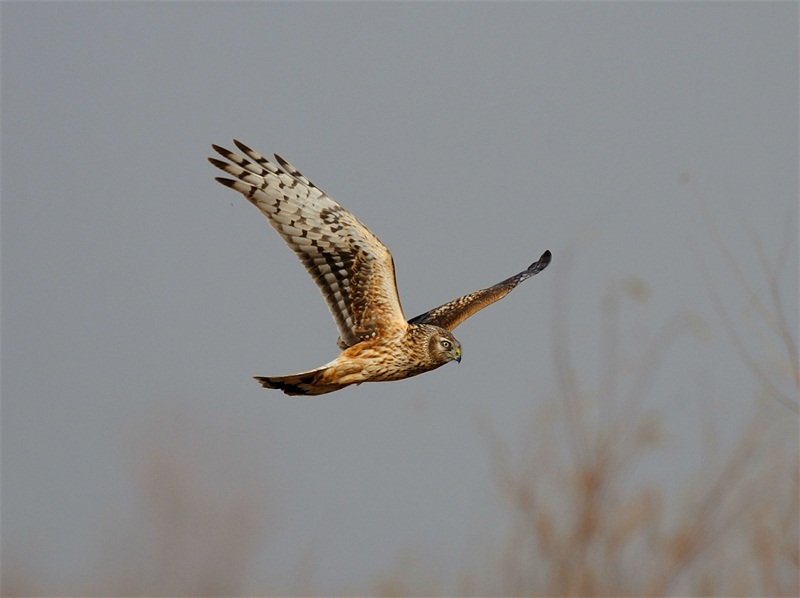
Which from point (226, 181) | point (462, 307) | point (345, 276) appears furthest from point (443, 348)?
point (226, 181)

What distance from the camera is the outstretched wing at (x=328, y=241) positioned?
6000 millimetres

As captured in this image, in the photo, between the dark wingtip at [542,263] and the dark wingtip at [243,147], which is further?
the dark wingtip at [542,263]

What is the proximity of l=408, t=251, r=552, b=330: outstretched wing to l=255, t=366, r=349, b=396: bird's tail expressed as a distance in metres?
0.83

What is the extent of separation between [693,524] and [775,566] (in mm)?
812

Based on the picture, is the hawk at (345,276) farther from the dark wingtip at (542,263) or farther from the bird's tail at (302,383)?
the dark wingtip at (542,263)

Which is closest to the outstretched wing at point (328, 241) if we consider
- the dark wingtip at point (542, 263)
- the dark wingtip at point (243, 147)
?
the dark wingtip at point (243, 147)

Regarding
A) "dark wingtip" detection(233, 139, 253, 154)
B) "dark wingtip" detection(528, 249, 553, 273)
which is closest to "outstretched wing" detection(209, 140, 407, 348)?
"dark wingtip" detection(233, 139, 253, 154)

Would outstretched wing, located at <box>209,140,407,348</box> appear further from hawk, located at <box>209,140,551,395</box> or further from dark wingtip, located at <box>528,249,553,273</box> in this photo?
dark wingtip, located at <box>528,249,553,273</box>

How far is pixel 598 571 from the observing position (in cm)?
378

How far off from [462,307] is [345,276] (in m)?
1.06

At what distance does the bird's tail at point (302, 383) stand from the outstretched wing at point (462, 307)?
0.83 m

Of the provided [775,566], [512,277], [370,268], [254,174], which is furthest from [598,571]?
[512,277]

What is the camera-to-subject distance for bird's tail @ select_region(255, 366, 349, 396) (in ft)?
18.1

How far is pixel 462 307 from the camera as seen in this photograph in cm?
686
